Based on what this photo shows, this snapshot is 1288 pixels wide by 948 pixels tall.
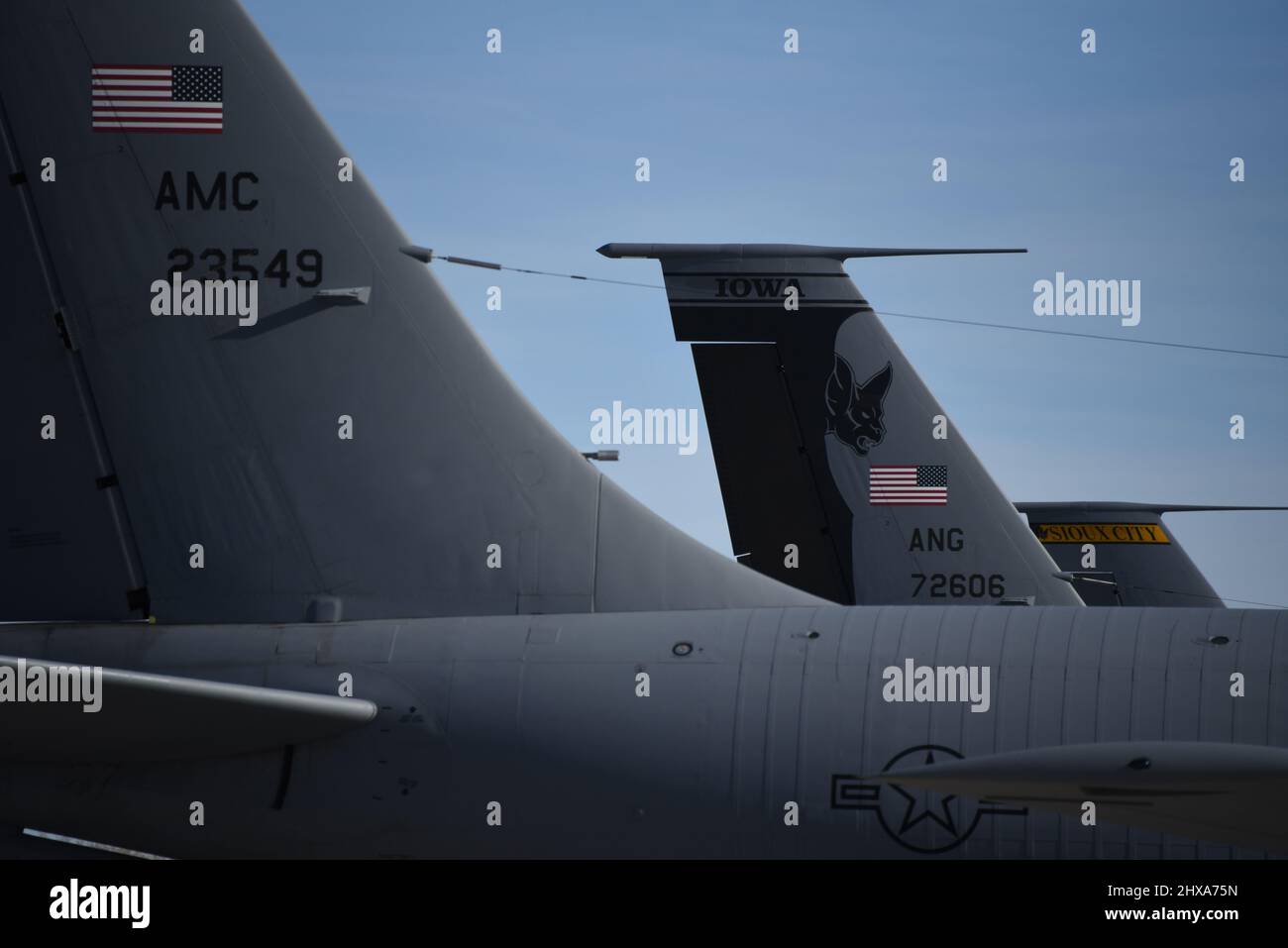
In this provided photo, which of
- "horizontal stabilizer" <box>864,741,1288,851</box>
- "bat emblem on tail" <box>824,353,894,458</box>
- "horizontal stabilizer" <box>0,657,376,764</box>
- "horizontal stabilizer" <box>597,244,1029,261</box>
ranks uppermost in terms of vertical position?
"horizontal stabilizer" <box>597,244,1029,261</box>

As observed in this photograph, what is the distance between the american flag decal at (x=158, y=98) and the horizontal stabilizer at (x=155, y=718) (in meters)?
3.56

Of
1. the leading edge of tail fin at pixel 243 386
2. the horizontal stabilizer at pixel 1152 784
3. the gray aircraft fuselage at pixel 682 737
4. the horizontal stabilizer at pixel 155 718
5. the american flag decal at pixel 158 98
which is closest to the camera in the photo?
the horizontal stabilizer at pixel 1152 784

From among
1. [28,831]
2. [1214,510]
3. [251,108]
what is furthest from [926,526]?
[1214,510]

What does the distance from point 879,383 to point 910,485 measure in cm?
133

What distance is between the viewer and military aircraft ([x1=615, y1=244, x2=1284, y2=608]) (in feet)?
55.8

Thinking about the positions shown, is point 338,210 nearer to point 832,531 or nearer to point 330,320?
point 330,320

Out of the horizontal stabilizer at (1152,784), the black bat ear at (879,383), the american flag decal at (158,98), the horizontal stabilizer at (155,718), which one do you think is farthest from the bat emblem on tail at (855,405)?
the horizontal stabilizer at (1152,784)

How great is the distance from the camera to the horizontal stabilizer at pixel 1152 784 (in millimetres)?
6203

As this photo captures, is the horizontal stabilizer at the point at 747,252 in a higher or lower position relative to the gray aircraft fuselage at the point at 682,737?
higher

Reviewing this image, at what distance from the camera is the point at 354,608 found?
328 inches

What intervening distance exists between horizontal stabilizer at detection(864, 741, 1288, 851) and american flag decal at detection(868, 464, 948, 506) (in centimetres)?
1059

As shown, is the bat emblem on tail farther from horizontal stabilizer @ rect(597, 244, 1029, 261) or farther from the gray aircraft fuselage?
the gray aircraft fuselage

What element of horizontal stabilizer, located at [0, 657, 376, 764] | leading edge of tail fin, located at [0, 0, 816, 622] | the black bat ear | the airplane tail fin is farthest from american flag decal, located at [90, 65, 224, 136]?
the airplane tail fin

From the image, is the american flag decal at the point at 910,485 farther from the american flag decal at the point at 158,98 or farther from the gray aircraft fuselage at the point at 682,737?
the american flag decal at the point at 158,98
